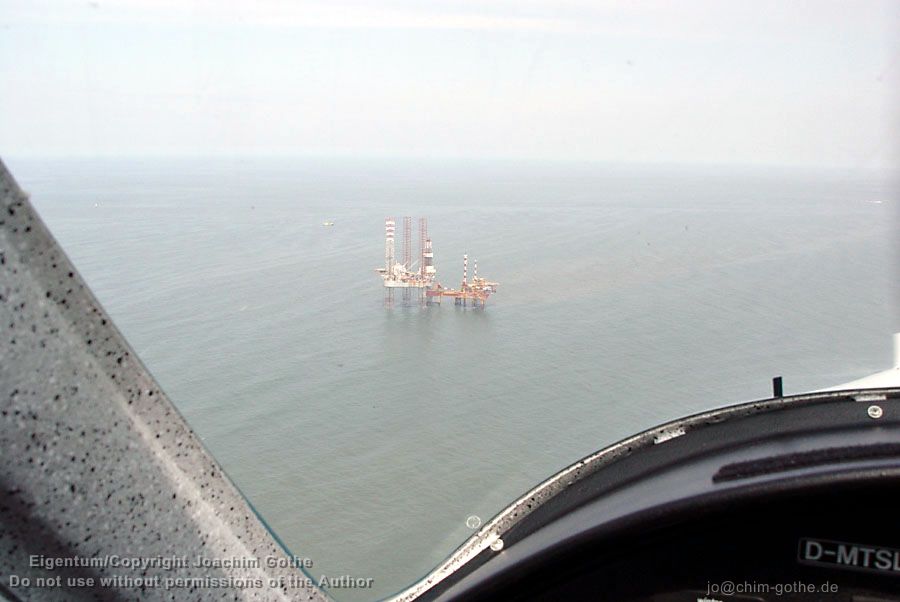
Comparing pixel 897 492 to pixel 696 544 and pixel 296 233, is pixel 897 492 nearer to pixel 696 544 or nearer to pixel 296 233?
pixel 696 544

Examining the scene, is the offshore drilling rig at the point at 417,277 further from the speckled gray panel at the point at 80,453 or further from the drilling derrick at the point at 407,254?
the speckled gray panel at the point at 80,453

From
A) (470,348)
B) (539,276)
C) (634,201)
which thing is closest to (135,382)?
(470,348)

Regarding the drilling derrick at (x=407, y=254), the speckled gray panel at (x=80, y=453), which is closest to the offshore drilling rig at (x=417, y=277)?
the drilling derrick at (x=407, y=254)

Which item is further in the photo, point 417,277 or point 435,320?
point 435,320

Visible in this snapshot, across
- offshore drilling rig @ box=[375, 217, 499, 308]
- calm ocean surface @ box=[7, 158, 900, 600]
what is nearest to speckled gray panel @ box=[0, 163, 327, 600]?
calm ocean surface @ box=[7, 158, 900, 600]

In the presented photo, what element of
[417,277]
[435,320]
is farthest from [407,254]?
[435,320]

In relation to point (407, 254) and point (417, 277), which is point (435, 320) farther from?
point (407, 254)
